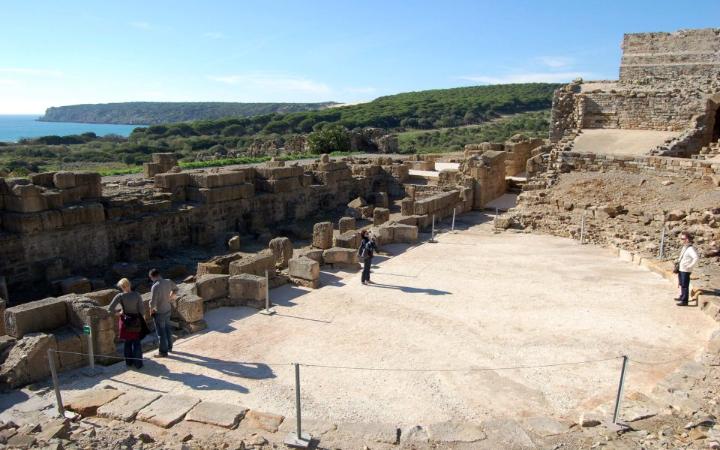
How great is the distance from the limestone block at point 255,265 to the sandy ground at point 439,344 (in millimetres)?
628

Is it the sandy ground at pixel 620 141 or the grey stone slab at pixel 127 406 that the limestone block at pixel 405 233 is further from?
the sandy ground at pixel 620 141

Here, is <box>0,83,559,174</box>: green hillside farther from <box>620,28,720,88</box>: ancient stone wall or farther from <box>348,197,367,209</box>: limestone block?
<box>620,28,720,88</box>: ancient stone wall

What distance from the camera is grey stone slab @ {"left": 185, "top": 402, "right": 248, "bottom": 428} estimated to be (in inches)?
243

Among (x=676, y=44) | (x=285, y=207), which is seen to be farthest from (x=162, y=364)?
(x=676, y=44)

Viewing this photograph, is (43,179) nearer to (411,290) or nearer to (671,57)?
(411,290)

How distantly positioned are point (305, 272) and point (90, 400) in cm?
534

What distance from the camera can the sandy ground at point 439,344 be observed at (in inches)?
270

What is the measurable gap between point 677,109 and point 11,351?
25662 millimetres

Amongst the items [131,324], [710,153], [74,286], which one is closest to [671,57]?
[710,153]

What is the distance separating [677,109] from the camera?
23703 mm

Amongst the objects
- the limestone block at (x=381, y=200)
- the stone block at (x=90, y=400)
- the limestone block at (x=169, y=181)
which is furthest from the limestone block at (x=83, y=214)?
the limestone block at (x=381, y=200)

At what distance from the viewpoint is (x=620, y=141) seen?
23.2 m

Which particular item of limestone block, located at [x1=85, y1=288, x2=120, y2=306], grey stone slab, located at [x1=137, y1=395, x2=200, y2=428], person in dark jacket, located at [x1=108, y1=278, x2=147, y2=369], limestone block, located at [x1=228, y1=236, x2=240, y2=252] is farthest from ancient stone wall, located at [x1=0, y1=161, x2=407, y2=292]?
grey stone slab, located at [x1=137, y1=395, x2=200, y2=428]

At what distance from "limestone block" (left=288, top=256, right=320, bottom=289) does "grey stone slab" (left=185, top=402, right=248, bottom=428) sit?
194 inches
